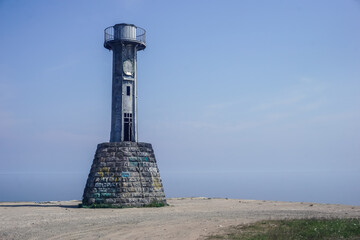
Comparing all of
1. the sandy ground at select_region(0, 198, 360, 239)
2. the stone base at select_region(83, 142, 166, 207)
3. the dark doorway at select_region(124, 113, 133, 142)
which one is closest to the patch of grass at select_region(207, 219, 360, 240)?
the sandy ground at select_region(0, 198, 360, 239)

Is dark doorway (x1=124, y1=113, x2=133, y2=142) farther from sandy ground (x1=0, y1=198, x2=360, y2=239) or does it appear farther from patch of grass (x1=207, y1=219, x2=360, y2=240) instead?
patch of grass (x1=207, y1=219, x2=360, y2=240)

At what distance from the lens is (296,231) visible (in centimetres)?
1515

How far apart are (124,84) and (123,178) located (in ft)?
24.1

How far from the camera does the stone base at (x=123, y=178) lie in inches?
1073

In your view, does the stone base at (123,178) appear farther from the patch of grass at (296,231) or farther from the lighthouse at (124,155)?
the patch of grass at (296,231)

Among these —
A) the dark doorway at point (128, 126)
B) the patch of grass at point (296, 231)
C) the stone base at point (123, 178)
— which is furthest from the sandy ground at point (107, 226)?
the dark doorway at point (128, 126)

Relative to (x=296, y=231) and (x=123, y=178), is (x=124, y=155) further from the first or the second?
(x=296, y=231)

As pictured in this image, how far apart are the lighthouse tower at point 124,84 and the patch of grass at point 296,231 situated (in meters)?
15.3

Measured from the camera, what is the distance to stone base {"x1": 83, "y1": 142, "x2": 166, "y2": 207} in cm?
2727

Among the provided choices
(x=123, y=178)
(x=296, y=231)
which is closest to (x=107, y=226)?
(x=296, y=231)

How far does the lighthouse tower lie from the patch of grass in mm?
15302

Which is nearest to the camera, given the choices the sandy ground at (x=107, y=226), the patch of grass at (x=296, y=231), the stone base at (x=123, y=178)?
the patch of grass at (x=296, y=231)

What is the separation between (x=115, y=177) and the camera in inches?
1086

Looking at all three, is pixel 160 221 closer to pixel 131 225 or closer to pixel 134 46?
pixel 131 225
